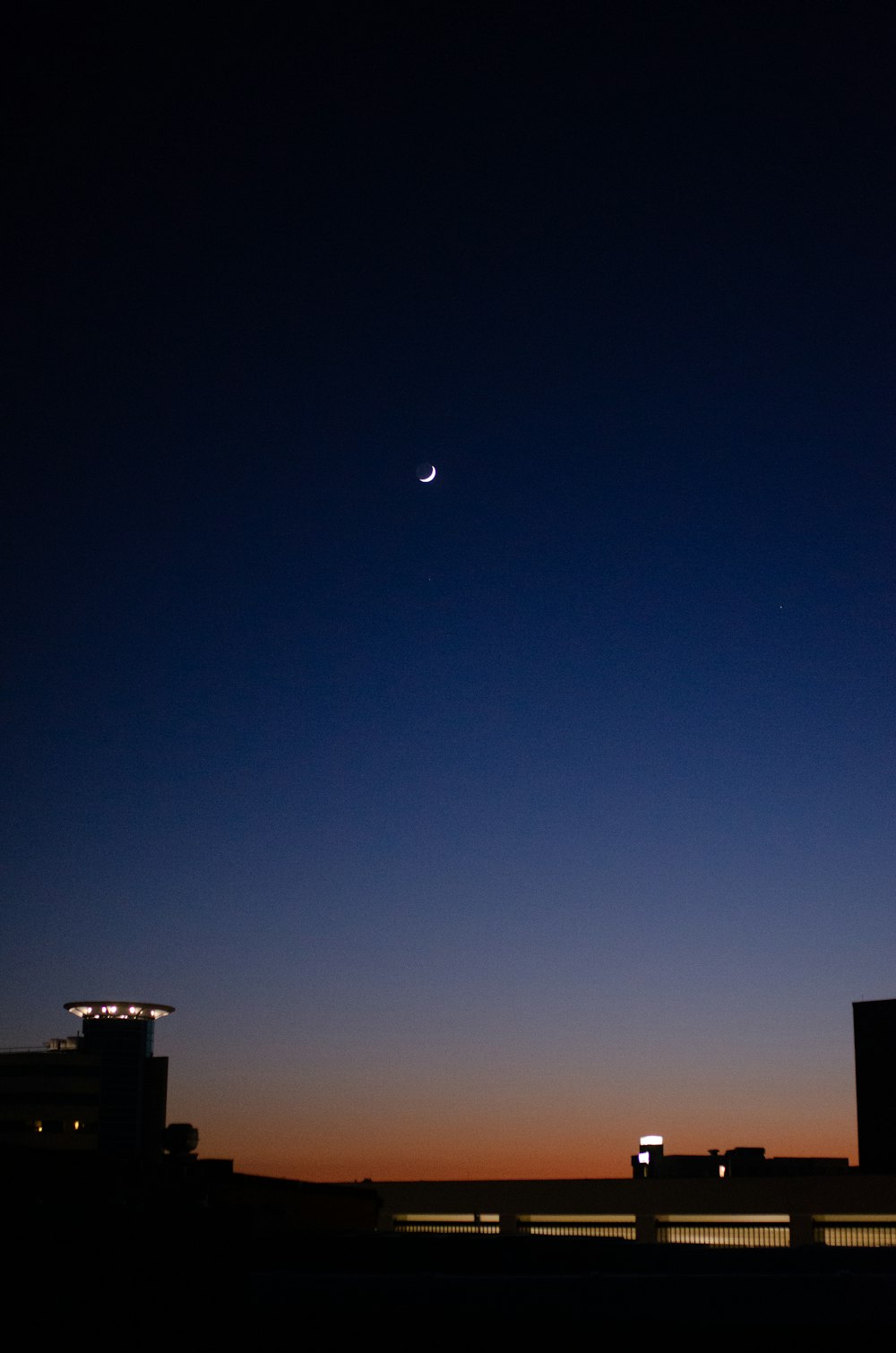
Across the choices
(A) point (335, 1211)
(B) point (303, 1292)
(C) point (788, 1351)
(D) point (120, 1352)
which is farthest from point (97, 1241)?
(A) point (335, 1211)

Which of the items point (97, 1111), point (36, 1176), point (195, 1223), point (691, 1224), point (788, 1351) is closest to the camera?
point (788, 1351)

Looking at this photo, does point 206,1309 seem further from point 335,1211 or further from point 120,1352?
point 335,1211

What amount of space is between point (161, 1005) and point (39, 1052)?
13181 mm

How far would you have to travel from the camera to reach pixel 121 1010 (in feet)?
465

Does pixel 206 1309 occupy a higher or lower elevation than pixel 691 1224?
higher

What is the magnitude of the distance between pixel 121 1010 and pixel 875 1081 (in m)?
77.4

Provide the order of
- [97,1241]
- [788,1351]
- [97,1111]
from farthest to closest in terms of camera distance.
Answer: [97,1111]
[97,1241]
[788,1351]

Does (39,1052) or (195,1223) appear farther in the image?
(39,1052)

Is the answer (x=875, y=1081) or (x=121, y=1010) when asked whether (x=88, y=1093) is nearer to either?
(x=121, y=1010)

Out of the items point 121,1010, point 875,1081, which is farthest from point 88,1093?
point 875,1081

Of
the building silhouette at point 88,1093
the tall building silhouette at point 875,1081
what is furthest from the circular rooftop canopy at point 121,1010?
the tall building silhouette at point 875,1081

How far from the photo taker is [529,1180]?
67500 millimetres

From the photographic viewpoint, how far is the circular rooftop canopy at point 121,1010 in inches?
5566

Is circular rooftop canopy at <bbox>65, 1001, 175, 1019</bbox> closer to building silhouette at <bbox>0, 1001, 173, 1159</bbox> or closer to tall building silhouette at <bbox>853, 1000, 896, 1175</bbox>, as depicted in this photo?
building silhouette at <bbox>0, 1001, 173, 1159</bbox>
